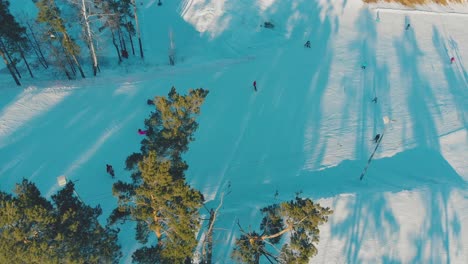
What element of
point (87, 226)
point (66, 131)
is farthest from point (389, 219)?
point (66, 131)

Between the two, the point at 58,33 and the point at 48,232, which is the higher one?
the point at 48,232

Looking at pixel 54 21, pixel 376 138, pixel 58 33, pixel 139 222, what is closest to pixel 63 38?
pixel 58 33

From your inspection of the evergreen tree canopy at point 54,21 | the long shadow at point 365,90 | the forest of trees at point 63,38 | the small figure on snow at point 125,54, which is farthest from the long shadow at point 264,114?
the evergreen tree canopy at point 54,21

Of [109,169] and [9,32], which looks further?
[9,32]

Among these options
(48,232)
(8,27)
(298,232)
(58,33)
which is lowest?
(58,33)

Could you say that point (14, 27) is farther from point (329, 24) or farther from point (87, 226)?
point (329, 24)

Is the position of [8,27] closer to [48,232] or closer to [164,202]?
[48,232]

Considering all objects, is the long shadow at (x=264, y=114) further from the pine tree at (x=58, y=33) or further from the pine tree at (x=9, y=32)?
the pine tree at (x=9, y=32)
